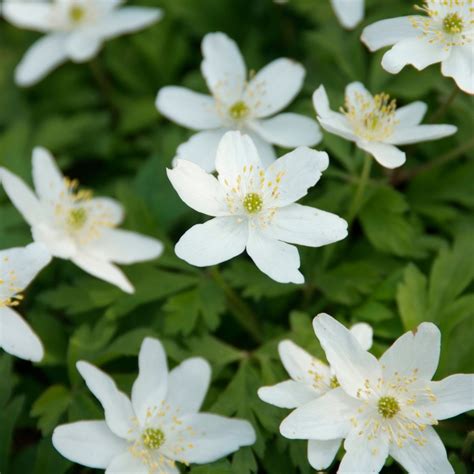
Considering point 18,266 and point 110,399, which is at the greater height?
point 18,266

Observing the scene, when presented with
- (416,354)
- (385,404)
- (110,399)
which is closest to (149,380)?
(110,399)

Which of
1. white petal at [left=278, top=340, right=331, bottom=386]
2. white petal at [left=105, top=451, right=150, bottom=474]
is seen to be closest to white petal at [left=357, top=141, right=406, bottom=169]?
white petal at [left=278, top=340, right=331, bottom=386]

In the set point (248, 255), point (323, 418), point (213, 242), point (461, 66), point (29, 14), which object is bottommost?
point (248, 255)

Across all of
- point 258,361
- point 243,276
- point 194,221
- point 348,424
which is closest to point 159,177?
point 194,221

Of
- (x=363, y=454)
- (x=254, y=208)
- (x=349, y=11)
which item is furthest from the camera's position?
(x=349, y=11)

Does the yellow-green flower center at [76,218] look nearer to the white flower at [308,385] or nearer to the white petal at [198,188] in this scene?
the white petal at [198,188]

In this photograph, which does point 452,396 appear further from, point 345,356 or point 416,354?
point 345,356

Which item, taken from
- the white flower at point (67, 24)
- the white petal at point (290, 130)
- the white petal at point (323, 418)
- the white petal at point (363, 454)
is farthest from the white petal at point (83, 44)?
the white petal at point (363, 454)

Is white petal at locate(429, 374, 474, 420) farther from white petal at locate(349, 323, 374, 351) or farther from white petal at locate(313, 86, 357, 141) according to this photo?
white petal at locate(313, 86, 357, 141)
